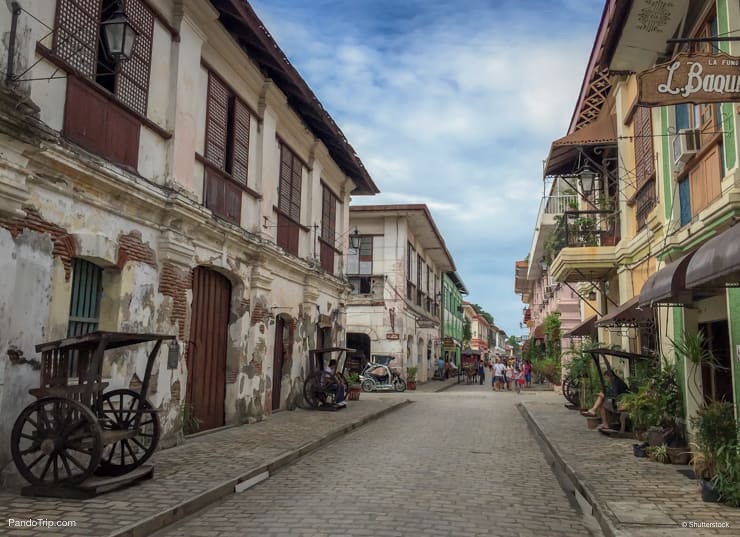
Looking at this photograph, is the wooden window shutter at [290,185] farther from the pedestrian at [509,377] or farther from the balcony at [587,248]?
the pedestrian at [509,377]

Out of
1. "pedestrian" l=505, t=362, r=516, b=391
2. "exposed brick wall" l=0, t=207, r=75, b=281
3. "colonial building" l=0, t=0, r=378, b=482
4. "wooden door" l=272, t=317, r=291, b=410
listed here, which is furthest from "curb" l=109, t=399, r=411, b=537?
"pedestrian" l=505, t=362, r=516, b=391

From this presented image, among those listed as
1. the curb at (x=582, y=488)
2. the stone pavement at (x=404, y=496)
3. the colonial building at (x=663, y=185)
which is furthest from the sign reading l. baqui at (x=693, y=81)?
the stone pavement at (x=404, y=496)

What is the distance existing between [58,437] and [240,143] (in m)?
7.61

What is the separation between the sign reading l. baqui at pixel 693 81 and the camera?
5852 mm

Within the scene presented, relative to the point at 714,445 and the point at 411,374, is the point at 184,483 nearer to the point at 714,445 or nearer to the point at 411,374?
the point at 714,445

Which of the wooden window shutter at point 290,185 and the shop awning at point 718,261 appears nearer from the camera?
the shop awning at point 718,261

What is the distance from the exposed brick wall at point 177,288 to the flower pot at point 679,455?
718 cm

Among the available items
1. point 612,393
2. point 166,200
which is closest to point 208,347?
point 166,200

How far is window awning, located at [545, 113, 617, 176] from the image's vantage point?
535 inches

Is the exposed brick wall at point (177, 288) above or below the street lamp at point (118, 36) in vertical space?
below

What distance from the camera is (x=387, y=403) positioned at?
726 inches

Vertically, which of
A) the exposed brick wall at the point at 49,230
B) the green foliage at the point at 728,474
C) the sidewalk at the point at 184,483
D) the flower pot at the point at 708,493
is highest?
the exposed brick wall at the point at 49,230

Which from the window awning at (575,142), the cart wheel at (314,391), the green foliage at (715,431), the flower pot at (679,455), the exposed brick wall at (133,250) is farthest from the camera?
the cart wheel at (314,391)

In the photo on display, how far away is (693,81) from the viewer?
5945mm
